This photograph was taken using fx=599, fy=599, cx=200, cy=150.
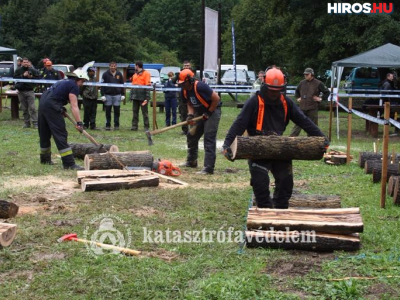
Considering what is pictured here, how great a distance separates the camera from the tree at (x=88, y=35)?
52031 mm

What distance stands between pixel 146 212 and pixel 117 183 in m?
1.48

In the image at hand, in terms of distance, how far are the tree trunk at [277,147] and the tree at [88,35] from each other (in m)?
46.6

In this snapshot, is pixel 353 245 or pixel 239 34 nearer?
pixel 353 245

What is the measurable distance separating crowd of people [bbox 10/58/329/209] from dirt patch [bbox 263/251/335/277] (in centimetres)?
121

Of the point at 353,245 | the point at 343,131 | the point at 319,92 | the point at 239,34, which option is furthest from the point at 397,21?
the point at 239,34

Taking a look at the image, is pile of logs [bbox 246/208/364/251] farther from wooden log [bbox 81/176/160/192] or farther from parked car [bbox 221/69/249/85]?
parked car [bbox 221/69/249/85]

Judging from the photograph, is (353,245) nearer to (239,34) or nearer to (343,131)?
(343,131)

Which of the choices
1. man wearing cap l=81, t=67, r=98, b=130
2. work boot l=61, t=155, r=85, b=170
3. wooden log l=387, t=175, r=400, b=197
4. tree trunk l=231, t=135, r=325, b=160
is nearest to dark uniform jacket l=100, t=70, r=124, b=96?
man wearing cap l=81, t=67, r=98, b=130

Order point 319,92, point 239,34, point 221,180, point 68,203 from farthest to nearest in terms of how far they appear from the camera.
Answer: point 239,34 → point 319,92 → point 221,180 → point 68,203

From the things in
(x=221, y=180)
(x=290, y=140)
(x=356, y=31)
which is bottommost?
(x=221, y=180)

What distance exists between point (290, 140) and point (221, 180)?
353 cm

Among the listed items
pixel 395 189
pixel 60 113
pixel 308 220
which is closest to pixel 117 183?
pixel 60 113

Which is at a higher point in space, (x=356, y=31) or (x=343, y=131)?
(x=356, y=31)

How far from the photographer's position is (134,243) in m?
6.11
